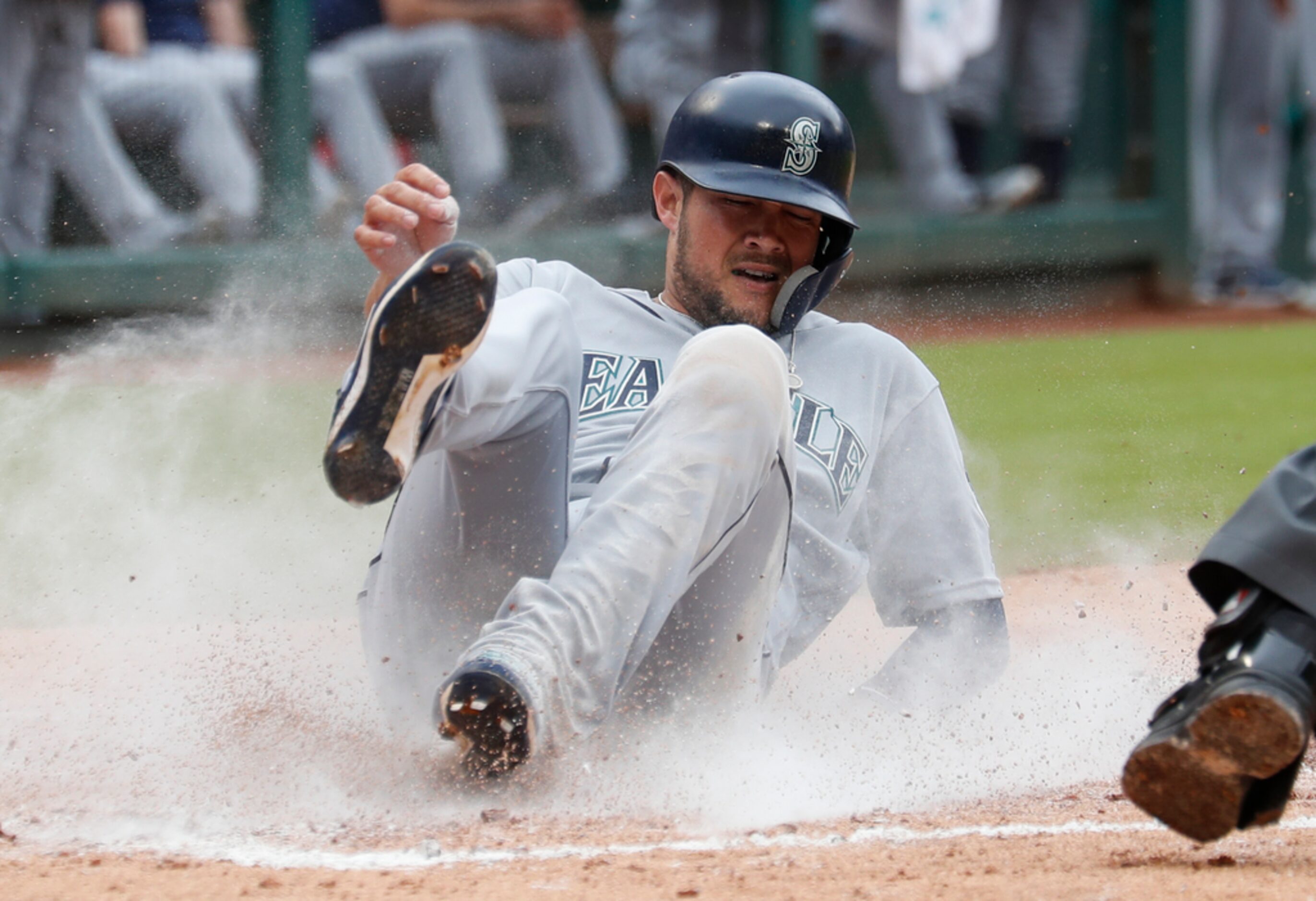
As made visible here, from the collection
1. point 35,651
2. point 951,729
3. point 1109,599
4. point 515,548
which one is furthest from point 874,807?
point 35,651

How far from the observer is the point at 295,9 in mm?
8320

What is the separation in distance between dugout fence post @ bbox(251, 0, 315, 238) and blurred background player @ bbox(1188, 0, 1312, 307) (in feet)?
17.1

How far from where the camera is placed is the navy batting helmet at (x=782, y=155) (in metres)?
2.95

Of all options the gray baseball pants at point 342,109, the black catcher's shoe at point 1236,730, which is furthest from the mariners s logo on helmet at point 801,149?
the gray baseball pants at point 342,109

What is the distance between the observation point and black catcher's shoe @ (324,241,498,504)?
2.08 m

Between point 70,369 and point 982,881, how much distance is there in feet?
14.6

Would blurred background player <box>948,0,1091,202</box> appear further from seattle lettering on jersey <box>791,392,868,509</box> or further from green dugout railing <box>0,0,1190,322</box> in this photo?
seattle lettering on jersey <box>791,392,868,509</box>

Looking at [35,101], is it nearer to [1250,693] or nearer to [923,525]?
[923,525]

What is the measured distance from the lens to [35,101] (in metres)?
7.74

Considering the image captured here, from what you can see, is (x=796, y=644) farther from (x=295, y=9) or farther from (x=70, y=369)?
(x=295, y=9)

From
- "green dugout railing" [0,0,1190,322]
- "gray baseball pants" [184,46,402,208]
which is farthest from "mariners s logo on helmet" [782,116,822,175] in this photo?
"gray baseball pants" [184,46,402,208]

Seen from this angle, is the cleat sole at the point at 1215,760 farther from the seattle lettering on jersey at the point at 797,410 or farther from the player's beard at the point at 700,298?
the player's beard at the point at 700,298

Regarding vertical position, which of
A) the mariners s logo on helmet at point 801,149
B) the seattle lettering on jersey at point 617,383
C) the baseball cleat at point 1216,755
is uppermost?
the mariners s logo on helmet at point 801,149

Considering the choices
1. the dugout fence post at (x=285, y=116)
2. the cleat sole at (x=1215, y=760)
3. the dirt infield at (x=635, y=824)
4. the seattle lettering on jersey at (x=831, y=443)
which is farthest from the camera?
the dugout fence post at (x=285, y=116)
